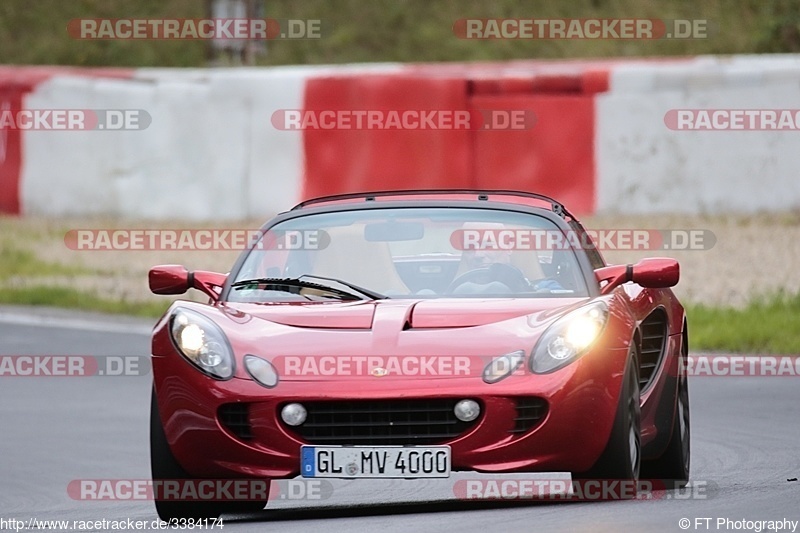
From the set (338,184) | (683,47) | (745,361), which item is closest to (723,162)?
(338,184)

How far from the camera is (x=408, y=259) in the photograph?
27.2 feet

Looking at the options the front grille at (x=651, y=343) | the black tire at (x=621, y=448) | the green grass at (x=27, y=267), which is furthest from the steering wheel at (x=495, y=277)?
the green grass at (x=27, y=267)

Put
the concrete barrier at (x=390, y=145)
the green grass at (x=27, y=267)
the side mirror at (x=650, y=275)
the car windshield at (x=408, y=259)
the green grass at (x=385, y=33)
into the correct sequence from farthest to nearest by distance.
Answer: the green grass at (x=385, y=33) → the green grass at (x=27, y=267) → the concrete barrier at (x=390, y=145) → the car windshield at (x=408, y=259) → the side mirror at (x=650, y=275)

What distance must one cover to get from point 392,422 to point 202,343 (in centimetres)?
84

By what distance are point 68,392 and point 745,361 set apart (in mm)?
4799

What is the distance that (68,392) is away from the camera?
12.9 m

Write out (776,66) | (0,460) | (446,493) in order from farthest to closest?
(776,66) → (0,460) → (446,493)

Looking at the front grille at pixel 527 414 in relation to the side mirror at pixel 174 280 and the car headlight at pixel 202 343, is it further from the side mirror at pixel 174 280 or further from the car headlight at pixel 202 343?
the side mirror at pixel 174 280

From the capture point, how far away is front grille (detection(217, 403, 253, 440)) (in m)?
6.88

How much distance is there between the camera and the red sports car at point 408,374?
Result: 6.75 m

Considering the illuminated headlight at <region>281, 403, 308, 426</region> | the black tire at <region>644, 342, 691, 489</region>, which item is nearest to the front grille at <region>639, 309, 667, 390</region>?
the black tire at <region>644, 342, 691, 489</region>

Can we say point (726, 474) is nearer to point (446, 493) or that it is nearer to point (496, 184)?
point (446, 493)

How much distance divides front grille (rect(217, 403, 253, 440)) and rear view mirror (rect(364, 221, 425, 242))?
4.32ft

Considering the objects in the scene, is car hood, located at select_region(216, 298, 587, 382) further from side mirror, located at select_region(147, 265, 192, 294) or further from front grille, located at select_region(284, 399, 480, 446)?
side mirror, located at select_region(147, 265, 192, 294)
